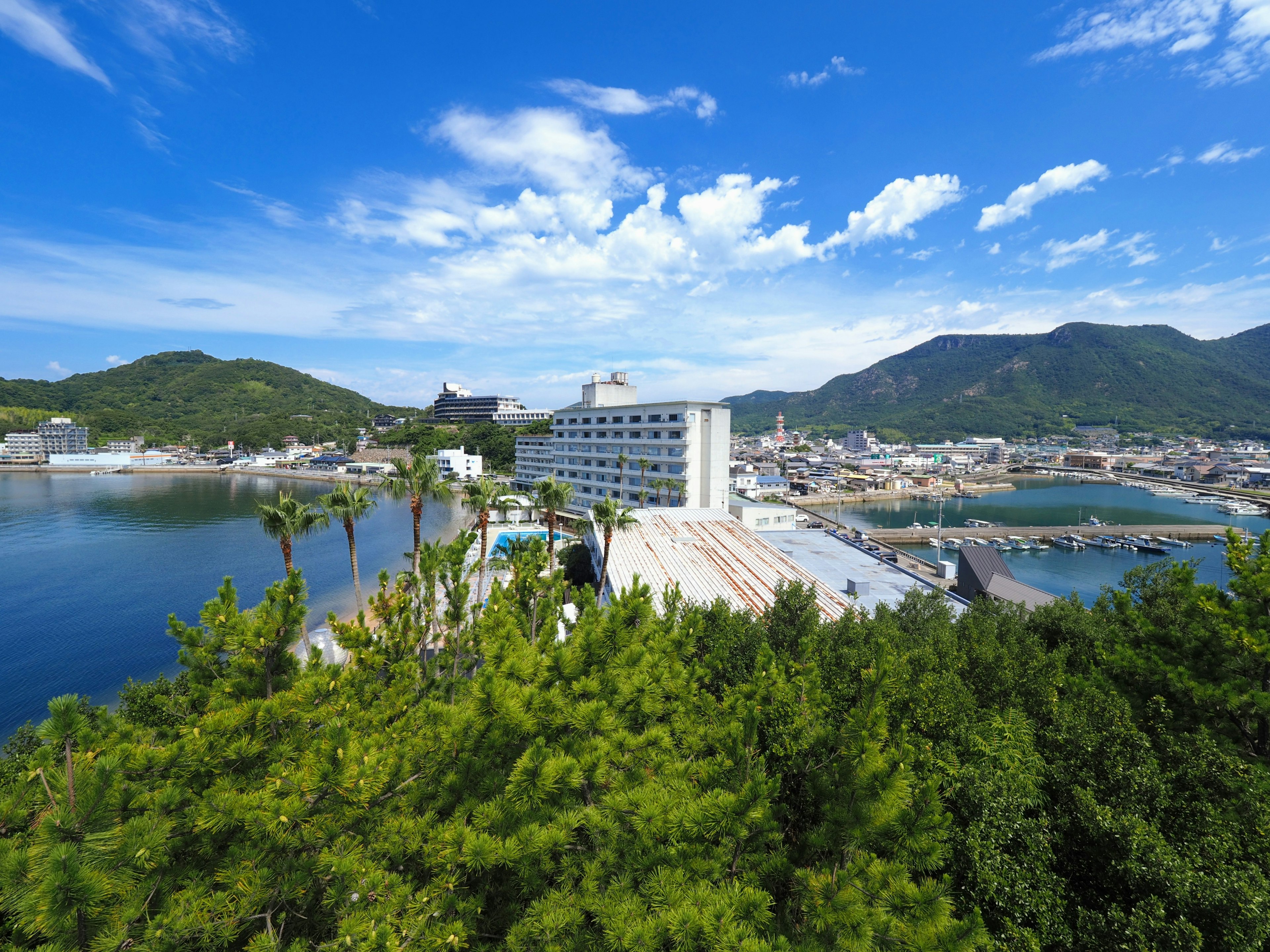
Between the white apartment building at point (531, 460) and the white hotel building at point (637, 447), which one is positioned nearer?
the white hotel building at point (637, 447)

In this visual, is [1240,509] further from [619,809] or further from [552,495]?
[619,809]

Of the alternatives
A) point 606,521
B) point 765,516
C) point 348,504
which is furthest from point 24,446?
point 765,516

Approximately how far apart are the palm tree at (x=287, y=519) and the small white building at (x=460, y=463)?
6721 centimetres

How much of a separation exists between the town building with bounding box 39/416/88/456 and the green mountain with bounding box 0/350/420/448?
446 centimetres

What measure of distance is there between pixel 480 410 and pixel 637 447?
319ft

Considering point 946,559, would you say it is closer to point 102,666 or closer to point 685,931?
point 685,931

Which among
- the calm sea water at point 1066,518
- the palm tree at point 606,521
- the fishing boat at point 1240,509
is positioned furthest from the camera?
the fishing boat at point 1240,509

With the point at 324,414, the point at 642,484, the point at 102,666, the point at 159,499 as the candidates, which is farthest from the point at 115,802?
the point at 324,414

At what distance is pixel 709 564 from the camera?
22.5 meters

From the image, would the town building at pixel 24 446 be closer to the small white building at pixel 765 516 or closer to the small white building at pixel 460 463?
the small white building at pixel 460 463

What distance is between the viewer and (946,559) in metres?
54.6

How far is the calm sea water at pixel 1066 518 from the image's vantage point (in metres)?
47.7

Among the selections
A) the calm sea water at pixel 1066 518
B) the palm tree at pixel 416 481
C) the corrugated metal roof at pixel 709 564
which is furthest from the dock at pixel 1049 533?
the palm tree at pixel 416 481

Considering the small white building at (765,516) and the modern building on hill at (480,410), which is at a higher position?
the modern building on hill at (480,410)
